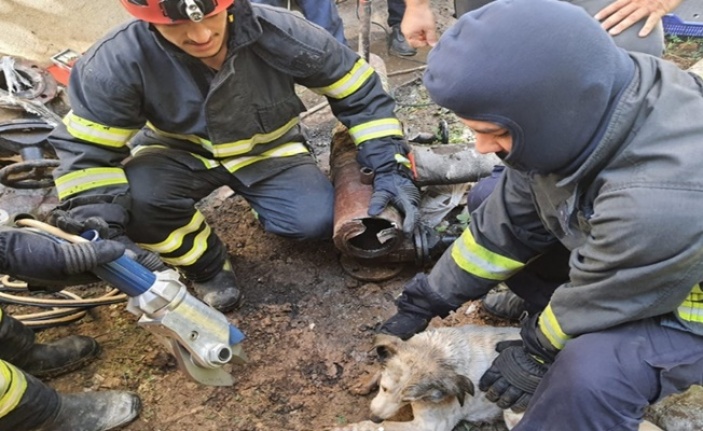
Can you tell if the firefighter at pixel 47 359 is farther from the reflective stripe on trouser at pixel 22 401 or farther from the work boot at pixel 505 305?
the work boot at pixel 505 305

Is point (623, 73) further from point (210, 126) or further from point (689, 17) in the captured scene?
point (689, 17)

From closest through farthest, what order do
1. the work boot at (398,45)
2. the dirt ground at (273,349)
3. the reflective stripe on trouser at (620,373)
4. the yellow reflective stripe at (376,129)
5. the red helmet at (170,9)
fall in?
the reflective stripe on trouser at (620,373)
the red helmet at (170,9)
the dirt ground at (273,349)
the yellow reflective stripe at (376,129)
the work boot at (398,45)

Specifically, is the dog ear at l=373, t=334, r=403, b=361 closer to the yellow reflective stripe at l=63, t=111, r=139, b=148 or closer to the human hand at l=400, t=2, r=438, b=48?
the yellow reflective stripe at l=63, t=111, r=139, b=148

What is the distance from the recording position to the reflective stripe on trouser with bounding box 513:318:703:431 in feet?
6.28

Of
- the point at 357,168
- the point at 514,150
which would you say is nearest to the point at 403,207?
the point at 357,168

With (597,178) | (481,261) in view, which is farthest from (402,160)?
(597,178)

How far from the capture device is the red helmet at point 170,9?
7.86ft

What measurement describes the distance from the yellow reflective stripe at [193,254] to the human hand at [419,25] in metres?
1.77

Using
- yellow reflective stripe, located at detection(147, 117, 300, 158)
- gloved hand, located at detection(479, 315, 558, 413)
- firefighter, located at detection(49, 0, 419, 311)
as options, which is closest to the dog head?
gloved hand, located at detection(479, 315, 558, 413)

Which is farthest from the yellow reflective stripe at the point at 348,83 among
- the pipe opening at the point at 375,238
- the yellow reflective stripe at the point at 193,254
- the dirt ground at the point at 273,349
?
the yellow reflective stripe at the point at 193,254

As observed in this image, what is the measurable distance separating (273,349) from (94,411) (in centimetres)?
93

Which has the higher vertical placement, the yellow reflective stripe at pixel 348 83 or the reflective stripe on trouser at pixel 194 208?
the yellow reflective stripe at pixel 348 83

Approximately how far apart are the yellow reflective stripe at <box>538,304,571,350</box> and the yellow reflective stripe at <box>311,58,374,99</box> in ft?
5.58

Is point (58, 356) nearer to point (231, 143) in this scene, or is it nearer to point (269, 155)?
point (231, 143)
